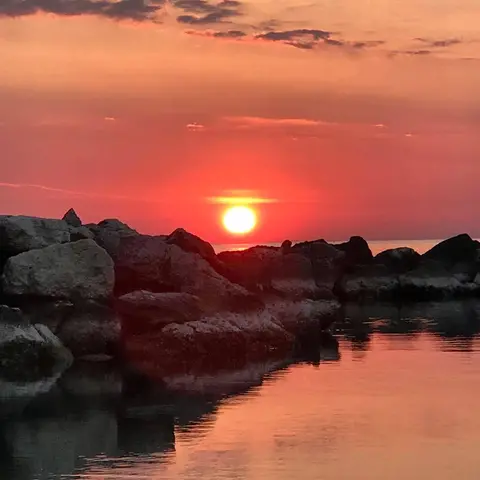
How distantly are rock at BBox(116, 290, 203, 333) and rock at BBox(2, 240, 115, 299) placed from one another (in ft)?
3.02

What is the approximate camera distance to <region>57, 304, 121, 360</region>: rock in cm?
3550

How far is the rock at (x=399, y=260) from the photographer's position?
282 feet

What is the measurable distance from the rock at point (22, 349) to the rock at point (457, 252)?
59.3 m

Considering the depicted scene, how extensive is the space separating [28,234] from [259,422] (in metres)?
18.7

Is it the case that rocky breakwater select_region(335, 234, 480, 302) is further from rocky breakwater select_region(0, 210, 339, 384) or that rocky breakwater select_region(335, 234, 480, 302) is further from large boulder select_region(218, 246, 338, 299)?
rocky breakwater select_region(0, 210, 339, 384)

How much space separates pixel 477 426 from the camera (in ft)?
72.9

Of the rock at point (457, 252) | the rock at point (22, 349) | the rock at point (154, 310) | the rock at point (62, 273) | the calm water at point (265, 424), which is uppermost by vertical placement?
the rock at point (457, 252)

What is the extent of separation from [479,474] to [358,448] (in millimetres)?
2773

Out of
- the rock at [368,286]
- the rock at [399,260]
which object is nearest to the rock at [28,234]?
the rock at [368,286]

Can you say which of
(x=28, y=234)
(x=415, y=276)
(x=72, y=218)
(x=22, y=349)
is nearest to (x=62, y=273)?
(x=28, y=234)

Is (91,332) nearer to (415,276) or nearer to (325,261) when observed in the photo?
(325,261)

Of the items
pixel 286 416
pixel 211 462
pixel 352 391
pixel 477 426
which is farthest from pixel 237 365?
pixel 211 462

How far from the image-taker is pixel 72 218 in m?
50.1

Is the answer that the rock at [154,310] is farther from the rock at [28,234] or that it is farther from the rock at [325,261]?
the rock at [325,261]
